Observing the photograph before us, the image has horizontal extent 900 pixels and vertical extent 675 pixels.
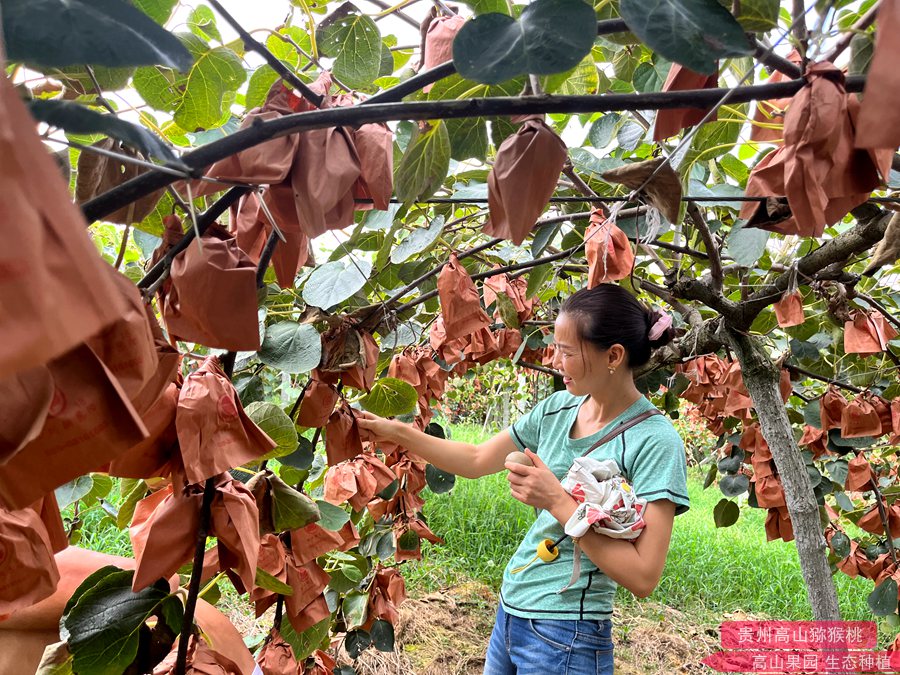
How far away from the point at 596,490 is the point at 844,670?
102 cm

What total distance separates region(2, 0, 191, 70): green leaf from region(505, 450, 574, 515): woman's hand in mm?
1033

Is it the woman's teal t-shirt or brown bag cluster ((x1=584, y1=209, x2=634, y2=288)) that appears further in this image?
the woman's teal t-shirt

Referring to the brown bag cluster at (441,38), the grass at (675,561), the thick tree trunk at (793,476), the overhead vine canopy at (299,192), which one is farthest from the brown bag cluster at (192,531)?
the grass at (675,561)

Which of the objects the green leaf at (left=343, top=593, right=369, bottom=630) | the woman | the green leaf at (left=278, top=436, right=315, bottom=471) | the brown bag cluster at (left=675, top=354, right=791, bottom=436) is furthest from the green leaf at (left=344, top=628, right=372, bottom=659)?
the brown bag cluster at (left=675, top=354, right=791, bottom=436)

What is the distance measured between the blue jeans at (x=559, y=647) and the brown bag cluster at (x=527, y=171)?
1.09 metres

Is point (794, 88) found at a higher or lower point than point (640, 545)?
higher

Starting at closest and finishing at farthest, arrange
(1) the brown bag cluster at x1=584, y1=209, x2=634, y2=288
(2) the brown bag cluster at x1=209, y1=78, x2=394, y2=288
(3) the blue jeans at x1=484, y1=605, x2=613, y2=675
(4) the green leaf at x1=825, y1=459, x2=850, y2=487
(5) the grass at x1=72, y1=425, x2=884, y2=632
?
1. (2) the brown bag cluster at x1=209, y1=78, x2=394, y2=288
2. (1) the brown bag cluster at x1=584, y1=209, x2=634, y2=288
3. (3) the blue jeans at x1=484, y1=605, x2=613, y2=675
4. (4) the green leaf at x1=825, y1=459, x2=850, y2=487
5. (5) the grass at x1=72, y1=425, x2=884, y2=632

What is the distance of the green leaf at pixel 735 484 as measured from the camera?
8.39ft

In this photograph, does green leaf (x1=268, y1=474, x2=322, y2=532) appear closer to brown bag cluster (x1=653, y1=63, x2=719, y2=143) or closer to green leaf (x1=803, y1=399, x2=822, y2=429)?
brown bag cluster (x1=653, y1=63, x2=719, y2=143)

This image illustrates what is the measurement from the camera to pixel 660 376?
7.57 ft

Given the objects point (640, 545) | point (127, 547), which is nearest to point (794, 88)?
point (640, 545)

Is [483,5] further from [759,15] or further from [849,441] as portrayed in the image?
[849,441]

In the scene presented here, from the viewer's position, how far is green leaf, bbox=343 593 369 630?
80.0 inches

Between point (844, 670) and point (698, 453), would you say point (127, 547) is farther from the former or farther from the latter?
point (698, 453)
